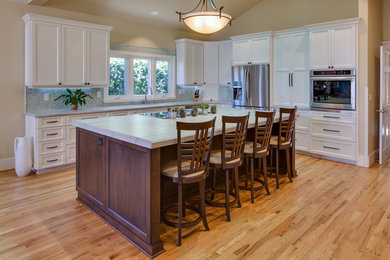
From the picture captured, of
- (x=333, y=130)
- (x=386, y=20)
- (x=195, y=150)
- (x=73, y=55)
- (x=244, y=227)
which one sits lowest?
(x=244, y=227)

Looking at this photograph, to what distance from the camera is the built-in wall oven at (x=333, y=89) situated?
4.86 metres

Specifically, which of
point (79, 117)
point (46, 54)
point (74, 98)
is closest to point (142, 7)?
point (46, 54)

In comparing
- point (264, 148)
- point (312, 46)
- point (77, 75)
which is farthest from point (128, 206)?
point (312, 46)

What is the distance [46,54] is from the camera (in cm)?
454

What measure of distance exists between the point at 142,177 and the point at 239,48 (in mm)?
4862

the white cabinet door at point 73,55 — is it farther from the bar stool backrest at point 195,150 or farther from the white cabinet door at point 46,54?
the bar stool backrest at point 195,150

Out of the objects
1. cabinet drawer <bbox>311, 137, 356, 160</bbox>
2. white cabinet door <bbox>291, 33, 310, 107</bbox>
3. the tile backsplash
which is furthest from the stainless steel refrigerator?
the tile backsplash

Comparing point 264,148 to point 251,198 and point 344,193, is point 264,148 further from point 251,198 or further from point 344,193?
point 344,193

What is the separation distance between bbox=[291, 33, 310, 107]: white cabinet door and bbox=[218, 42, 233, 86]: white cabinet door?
172 cm

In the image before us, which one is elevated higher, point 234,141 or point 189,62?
point 189,62

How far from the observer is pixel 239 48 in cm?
650

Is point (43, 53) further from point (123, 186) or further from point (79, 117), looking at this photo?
point (123, 186)

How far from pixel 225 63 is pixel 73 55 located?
12.0 feet

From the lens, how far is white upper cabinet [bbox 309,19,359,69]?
480cm
